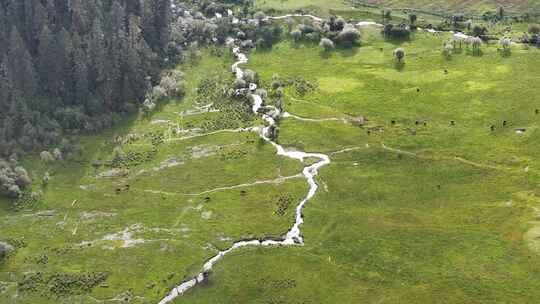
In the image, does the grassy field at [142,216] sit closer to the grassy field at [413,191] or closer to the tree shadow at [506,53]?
the grassy field at [413,191]

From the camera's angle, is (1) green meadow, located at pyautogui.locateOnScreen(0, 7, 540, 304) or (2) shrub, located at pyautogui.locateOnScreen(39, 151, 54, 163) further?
(2) shrub, located at pyautogui.locateOnScreen(39, 151, 54, 163)

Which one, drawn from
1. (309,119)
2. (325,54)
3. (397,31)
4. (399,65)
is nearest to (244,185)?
(309,119)

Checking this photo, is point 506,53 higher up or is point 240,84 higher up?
point 506,53

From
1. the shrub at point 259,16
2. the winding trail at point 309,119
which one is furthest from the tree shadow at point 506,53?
the shrub at point 259,16

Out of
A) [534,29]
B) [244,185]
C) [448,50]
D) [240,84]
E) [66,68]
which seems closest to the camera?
[244,185]

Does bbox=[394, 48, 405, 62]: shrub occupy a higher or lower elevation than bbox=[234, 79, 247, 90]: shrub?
higher

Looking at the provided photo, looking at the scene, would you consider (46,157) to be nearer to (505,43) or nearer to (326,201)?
(326,201)

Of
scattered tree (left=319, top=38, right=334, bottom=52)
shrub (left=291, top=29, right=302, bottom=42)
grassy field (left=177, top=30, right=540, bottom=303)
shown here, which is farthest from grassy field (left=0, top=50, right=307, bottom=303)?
shrub (left=291, top=29, right=302, bottom=42)

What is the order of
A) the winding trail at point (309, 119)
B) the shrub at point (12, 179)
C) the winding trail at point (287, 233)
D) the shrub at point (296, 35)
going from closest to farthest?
1. the winding trail at point (287, 233)
2. the shrub at point (12, 179)
3. the winding trail at point (309, 119)
4. the shrub at point (296, 35)

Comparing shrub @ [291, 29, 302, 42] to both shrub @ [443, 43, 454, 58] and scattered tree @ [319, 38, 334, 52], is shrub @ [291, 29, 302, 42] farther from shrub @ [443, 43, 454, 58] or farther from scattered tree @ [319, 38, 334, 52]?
shrub @ [443, 43, 454, 58]
